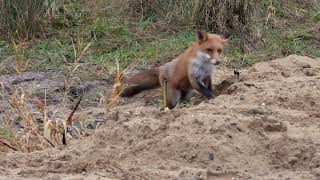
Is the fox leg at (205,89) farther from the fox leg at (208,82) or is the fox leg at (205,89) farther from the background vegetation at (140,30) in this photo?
the background vegetation at (140,30)

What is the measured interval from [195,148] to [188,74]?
125 inches

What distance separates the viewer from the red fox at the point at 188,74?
794 centimetres

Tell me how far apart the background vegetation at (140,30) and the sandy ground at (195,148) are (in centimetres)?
417

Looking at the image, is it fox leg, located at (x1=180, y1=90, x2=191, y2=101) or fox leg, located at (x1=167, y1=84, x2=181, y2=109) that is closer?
fox leg, located at (x1=167, y1=84, x2=181, y2=109)

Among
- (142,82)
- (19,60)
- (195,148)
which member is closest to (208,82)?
(142,82)

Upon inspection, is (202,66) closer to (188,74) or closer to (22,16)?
(188,74)

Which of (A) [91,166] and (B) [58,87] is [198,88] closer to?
(B) [58,87]

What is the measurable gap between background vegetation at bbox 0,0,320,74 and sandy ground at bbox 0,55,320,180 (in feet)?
13.7

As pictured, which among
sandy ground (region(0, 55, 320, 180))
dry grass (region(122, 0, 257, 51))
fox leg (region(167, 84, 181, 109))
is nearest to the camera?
sandy ground (region(0, 55, 320, 180))

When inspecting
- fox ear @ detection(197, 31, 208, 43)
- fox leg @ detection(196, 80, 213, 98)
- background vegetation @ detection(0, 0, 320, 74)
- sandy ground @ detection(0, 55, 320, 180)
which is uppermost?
sandy ground @ detection(0, 55, 320, 180)

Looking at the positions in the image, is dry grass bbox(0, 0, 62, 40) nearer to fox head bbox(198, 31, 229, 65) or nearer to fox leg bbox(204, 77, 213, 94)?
fox head bbox(198, 31, 229, 65)

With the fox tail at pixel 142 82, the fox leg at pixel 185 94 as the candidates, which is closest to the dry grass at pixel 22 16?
the fox tail at pixel 142 82

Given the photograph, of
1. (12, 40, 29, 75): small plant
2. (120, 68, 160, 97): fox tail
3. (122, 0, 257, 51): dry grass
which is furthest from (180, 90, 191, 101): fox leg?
(122, 0, 257, 51): dry grass

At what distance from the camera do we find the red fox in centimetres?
794
